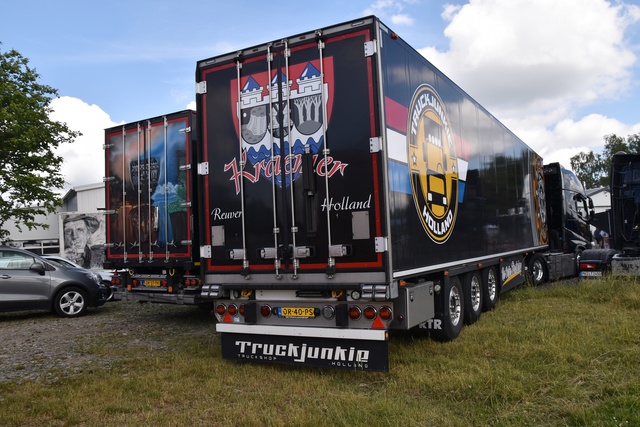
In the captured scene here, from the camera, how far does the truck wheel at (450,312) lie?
A: 669 centimetres

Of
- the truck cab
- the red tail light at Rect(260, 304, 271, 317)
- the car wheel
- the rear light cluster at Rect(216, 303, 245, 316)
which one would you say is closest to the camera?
the red tail light at Rect(260, 304, 271, 317)

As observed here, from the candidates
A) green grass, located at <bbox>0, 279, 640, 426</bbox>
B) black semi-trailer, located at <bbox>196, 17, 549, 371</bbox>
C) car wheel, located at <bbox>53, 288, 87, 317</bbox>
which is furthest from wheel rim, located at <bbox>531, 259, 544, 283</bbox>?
car wheel, located at <bbox>53, 288, 87, 317</bbox>

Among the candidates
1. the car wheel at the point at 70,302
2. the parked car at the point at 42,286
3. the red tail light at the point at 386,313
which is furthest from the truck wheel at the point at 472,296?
the car wheel at the point at 70,302

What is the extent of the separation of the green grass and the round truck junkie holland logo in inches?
62.5

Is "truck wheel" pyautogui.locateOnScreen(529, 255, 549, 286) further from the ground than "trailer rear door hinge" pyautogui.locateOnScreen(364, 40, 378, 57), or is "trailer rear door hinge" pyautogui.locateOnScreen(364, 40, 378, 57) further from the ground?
"trailer rear door hinge" pyautogui.locateOnScreen(364, 40, 378, 57)

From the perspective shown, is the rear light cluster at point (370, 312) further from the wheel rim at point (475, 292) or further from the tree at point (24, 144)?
the tree at point (24, 144)

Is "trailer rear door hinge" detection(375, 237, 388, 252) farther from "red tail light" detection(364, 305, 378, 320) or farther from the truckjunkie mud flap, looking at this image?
the truckjunkie mud flap

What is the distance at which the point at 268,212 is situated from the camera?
589 centimetres

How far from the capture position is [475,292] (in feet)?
27.3

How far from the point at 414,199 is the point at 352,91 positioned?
1.43 metres

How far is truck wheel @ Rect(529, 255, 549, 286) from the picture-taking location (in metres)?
13.0

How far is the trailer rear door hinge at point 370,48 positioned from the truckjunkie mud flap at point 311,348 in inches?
110

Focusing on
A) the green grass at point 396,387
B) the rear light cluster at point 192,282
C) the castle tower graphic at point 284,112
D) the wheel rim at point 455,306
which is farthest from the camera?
the rear light cluster at point 192,282

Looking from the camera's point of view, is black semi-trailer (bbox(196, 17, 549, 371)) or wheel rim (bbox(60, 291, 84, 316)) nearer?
black semi-trailer (bbox(196, 17, 549, 371))
